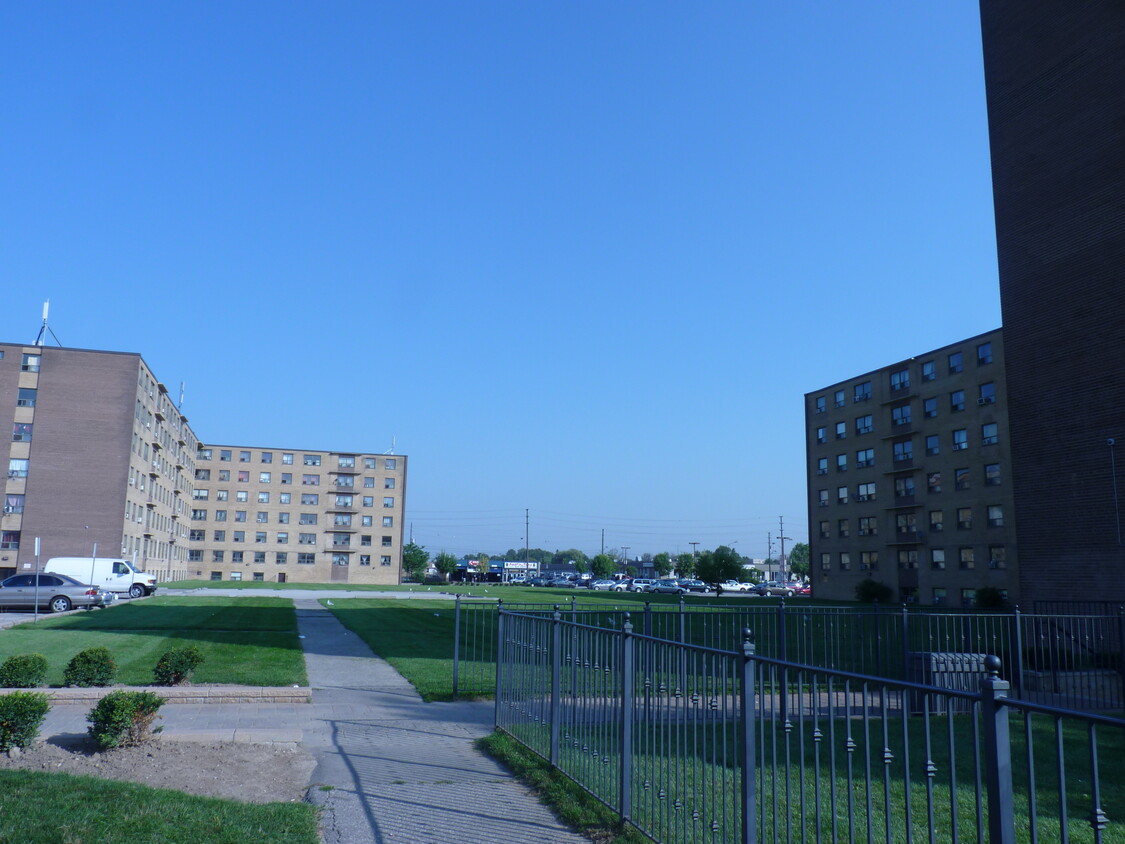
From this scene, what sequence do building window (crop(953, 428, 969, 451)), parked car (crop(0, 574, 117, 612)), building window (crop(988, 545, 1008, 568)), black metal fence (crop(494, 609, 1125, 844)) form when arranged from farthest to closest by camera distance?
building window (crop(953, 428, 969, 451)), building window (crop(988, 545, 1008, 568)), parked car (crop(0, 574, 117, 612)), black metal fence (crop(494, 609, 1125, 844))

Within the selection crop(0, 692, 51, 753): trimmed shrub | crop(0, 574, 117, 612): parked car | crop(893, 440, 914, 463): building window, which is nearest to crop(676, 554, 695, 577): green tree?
crop(893, 440, 914, 463): building window

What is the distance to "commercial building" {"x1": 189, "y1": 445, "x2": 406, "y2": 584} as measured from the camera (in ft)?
376

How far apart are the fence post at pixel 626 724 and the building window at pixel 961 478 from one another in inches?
2349

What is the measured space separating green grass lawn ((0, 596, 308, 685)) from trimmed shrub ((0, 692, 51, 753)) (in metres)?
Answer: 5.95

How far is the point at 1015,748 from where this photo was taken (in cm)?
1035

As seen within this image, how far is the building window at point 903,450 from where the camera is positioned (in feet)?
218

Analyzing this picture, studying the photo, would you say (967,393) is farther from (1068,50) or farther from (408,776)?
(408,776)

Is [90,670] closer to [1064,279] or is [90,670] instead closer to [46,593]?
[46,593]

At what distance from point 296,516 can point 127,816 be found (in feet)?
379

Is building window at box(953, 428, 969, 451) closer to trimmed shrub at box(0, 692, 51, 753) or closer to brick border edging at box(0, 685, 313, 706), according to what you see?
brick border edging at box(0, 685, 313, 706)

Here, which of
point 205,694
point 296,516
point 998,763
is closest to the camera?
point 998,763

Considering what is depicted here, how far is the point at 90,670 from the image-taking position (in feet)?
43.4

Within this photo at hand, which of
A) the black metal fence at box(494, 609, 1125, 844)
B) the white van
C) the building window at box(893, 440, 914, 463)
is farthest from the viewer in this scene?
the building window at box(893, 440, 914, 463)

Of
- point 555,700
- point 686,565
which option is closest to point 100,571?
point 555,700
